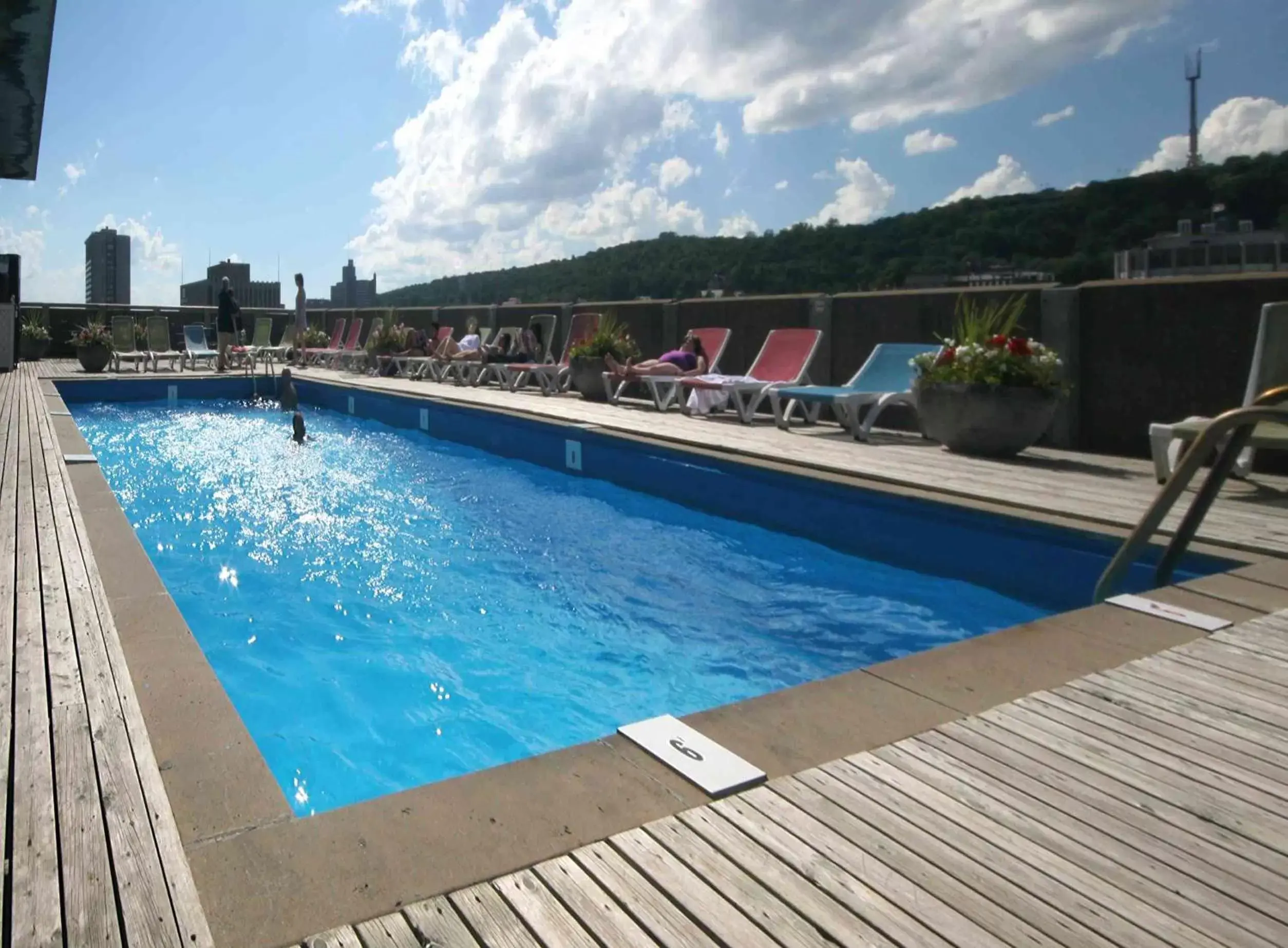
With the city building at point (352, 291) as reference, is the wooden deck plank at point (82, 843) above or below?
below

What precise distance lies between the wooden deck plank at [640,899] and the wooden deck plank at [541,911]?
2.8 inches

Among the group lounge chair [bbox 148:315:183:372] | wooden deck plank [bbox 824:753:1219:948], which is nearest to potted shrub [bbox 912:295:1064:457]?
wooden deck plank [bbox 824:753:1219:948]

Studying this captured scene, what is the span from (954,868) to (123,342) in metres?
15.8

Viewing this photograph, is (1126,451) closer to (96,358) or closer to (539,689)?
(539,689)

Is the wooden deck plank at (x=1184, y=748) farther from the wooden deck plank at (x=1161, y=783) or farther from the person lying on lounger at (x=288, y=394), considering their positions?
the person lying on lounger at (x=288, y=394)

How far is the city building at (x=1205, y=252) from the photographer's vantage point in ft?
40.1

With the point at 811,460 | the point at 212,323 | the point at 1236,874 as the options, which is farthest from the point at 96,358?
the point at 1236,874

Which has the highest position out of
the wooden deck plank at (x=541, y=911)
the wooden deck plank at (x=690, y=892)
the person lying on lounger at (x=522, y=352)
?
the person lying on lounger at (x=522, y=352)

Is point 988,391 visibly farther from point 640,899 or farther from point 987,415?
point 640,899

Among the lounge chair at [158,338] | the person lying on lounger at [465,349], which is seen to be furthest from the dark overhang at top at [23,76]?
the person lying on lounger at [465,349]

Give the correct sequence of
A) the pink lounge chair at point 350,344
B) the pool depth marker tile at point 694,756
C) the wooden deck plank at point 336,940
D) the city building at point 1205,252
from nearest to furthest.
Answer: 1. the wooden deck plank at point 336,940
2. the pool depth marker tile at point 694,756
3. the city building at point 1205,252
4. the pink lounge chair at point 350,344

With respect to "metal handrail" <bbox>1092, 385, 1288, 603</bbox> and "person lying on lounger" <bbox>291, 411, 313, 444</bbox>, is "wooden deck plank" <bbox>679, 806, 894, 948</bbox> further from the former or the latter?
"person lying on lounger" <bbox>291, 411, 313, 444</bbox>

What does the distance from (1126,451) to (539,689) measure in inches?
159

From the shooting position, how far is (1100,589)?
2.81 meters
